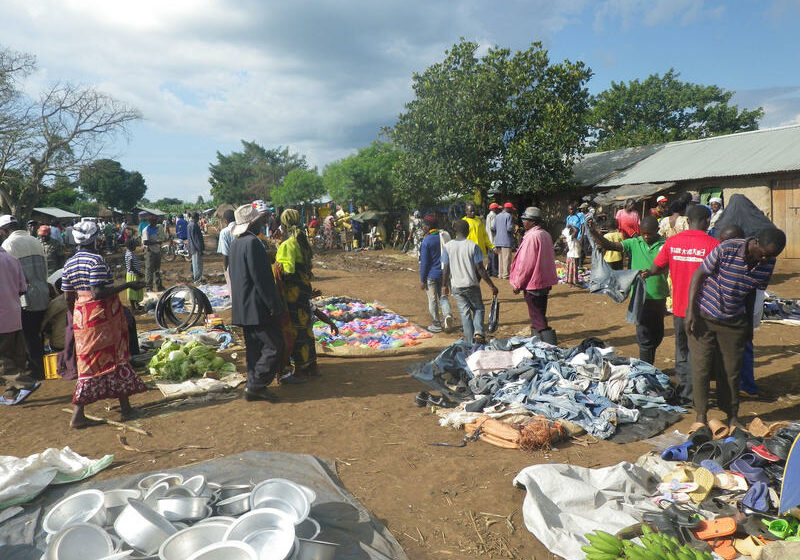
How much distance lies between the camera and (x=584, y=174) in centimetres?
2142

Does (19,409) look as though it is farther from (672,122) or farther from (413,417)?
(672,122)

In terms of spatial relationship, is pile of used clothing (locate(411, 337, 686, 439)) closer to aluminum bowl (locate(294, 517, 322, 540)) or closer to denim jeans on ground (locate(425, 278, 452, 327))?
denim jeans on ground (locate(425, 278, 452, 327))

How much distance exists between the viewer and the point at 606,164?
21719 mm

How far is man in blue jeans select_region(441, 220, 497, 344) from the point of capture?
684 cm

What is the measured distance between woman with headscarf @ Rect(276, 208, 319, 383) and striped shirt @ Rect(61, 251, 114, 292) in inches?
68.9

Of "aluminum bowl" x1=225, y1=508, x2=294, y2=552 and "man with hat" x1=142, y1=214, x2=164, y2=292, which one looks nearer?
"aluminum bowl" x1=225, y1=508, x2=294, y2=552

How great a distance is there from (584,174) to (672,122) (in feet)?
59.5

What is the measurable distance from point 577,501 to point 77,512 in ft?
9.82

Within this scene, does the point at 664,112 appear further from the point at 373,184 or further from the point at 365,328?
the point at 365,328

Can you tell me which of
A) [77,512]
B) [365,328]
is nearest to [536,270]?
[365,328]

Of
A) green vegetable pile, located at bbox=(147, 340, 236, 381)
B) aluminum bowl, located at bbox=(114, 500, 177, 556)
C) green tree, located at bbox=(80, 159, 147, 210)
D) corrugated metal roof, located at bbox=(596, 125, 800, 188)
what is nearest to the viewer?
aluminum bowl, located at bbox=(114, 500, 177, 556)

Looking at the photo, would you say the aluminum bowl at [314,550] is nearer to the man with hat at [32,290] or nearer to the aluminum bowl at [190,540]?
the aluminum bowl at [190,540]

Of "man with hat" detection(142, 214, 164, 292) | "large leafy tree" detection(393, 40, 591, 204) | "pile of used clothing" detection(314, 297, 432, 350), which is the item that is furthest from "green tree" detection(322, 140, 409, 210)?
"pile of used clothing" detection(314, 297, 432, 350)

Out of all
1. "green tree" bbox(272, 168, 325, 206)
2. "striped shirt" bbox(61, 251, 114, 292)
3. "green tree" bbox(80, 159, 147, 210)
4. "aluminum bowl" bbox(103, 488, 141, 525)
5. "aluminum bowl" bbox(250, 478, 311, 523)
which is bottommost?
"aluminum bowl" bbox(250, 478, 311, 523)
